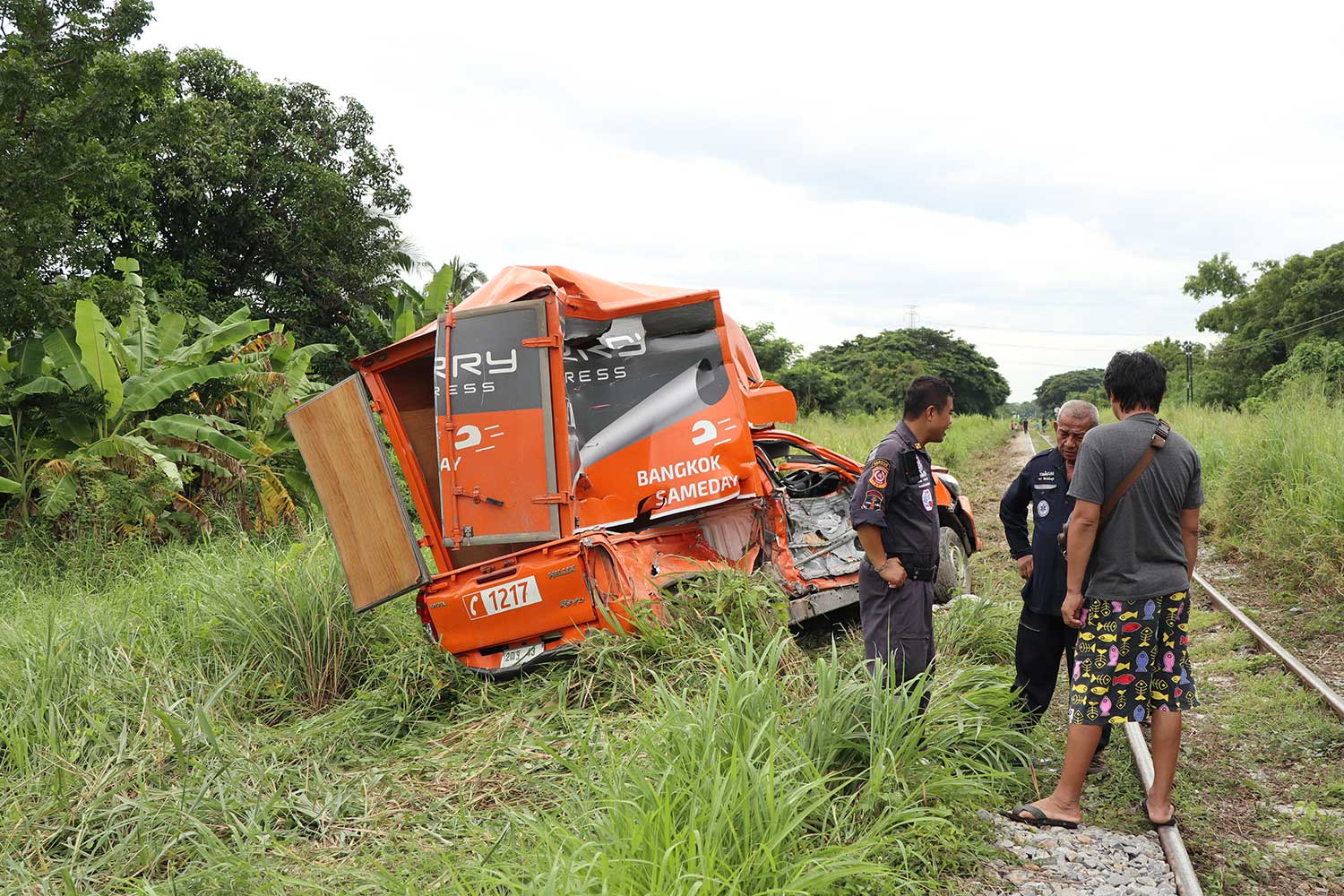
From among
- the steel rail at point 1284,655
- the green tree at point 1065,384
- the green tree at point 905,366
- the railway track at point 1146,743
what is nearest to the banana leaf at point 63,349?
the railway track at point 1146,743

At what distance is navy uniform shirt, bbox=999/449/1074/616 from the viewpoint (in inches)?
188

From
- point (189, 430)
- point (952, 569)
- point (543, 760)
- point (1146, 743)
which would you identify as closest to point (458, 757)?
point (543, 760)

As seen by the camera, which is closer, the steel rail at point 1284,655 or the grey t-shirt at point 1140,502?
the grey t-shirt at point 1140,502

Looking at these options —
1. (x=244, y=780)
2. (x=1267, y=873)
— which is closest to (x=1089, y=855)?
(x=1267, y=873)

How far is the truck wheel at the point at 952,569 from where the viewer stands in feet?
25.1

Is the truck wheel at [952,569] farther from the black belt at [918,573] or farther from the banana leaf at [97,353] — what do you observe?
the banana leaf at [97,353]

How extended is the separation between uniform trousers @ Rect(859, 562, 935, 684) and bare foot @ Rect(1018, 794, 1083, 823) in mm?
759

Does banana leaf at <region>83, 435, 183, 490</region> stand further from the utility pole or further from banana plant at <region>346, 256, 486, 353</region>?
the utility pole

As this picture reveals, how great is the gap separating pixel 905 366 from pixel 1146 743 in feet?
182

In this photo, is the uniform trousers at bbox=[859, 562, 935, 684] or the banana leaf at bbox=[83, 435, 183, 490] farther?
the banana leaf at bbox=[83, 435, 183, 490]

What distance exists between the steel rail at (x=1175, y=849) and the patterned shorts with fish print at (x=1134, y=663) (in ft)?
1.61

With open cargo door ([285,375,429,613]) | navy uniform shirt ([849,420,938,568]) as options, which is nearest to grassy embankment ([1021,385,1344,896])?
navy uniform shirt ([849,420,938,568])

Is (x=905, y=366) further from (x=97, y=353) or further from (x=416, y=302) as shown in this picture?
(x=97, y=353)

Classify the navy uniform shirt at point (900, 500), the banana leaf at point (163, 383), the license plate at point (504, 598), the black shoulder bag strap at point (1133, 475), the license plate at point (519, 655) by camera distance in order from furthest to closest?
the banana leaf at point (163, 383) → the license plate at point (519, 655) → the license plate at point (504, 598) → the navy uniform shirt at point (900, 500) → the black shoulder bag strap at point (1133, 475)
